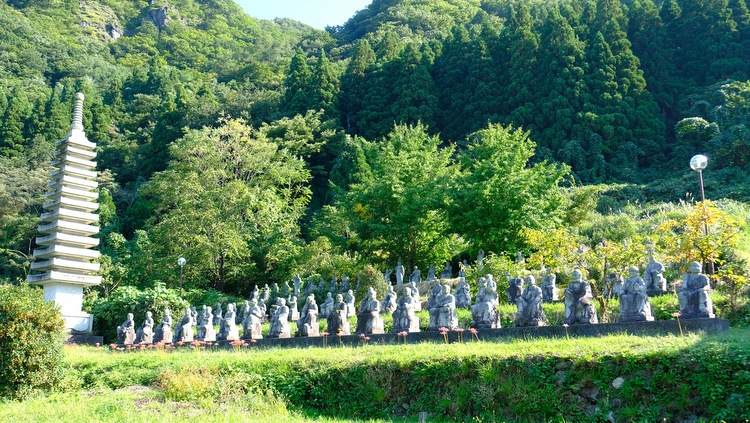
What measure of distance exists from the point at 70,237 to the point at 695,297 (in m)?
20.2

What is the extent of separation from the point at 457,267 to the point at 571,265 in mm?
10571

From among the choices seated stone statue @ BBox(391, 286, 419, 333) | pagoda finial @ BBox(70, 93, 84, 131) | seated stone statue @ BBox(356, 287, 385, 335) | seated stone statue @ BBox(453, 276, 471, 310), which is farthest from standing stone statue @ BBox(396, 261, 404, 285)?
pagoda finial @ BBox(70, 93, 84, 131)

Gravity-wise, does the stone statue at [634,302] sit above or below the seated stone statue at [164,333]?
above

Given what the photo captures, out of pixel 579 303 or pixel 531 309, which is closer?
pixel 579 303

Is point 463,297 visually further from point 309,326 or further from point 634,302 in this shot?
point 634,302

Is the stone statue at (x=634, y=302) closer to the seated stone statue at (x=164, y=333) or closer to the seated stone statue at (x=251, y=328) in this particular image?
the seated stone statue at (x=251, y=328)

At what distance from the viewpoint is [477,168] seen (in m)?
21.0

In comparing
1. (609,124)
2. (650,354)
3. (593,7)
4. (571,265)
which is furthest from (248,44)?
(650,354)

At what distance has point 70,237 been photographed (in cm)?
2156

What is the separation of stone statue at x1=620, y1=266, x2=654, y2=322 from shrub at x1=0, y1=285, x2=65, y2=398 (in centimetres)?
1044

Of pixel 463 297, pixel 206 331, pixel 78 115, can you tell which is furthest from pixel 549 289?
pixel 78 115

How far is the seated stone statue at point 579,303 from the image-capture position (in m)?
11.1

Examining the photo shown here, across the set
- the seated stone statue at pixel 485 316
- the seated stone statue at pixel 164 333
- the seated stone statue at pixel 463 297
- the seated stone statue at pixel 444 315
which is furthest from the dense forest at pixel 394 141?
the seated stone statue at pixel 164 333

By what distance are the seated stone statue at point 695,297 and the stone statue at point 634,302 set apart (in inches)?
23.7
